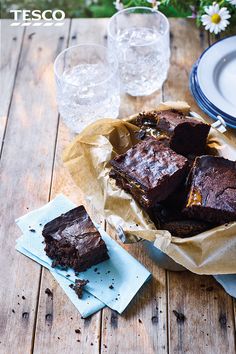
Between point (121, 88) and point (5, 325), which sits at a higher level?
A: point (121, 88)

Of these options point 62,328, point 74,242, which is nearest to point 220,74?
point 74,242

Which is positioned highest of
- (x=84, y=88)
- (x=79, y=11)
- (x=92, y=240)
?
(x=84, y=88)

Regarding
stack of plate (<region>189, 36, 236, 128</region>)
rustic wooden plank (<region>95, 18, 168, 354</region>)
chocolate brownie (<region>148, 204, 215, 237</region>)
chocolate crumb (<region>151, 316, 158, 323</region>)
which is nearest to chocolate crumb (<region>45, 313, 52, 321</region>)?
rustic wooden plank (<region>95, 18, 168, 354</region>)

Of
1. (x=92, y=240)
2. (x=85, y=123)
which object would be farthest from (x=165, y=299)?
(x=85, y=123)

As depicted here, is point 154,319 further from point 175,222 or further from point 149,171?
point 149,171

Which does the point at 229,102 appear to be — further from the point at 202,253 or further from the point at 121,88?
the point at 202,253

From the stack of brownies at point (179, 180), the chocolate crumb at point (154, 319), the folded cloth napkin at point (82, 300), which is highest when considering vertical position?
the stack of brownies at point (179, 180)

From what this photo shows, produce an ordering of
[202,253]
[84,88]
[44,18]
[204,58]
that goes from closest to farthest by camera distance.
→ [202,253] < [84,88] < [204,58] < [44,18]

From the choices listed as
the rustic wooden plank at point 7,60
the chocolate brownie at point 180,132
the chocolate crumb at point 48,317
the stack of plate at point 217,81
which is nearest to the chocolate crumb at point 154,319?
the chocolate crumb at point 48,317

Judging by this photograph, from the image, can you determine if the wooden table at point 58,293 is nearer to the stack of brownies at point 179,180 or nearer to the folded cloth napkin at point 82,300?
the folded cloth napkin at point 82,300
